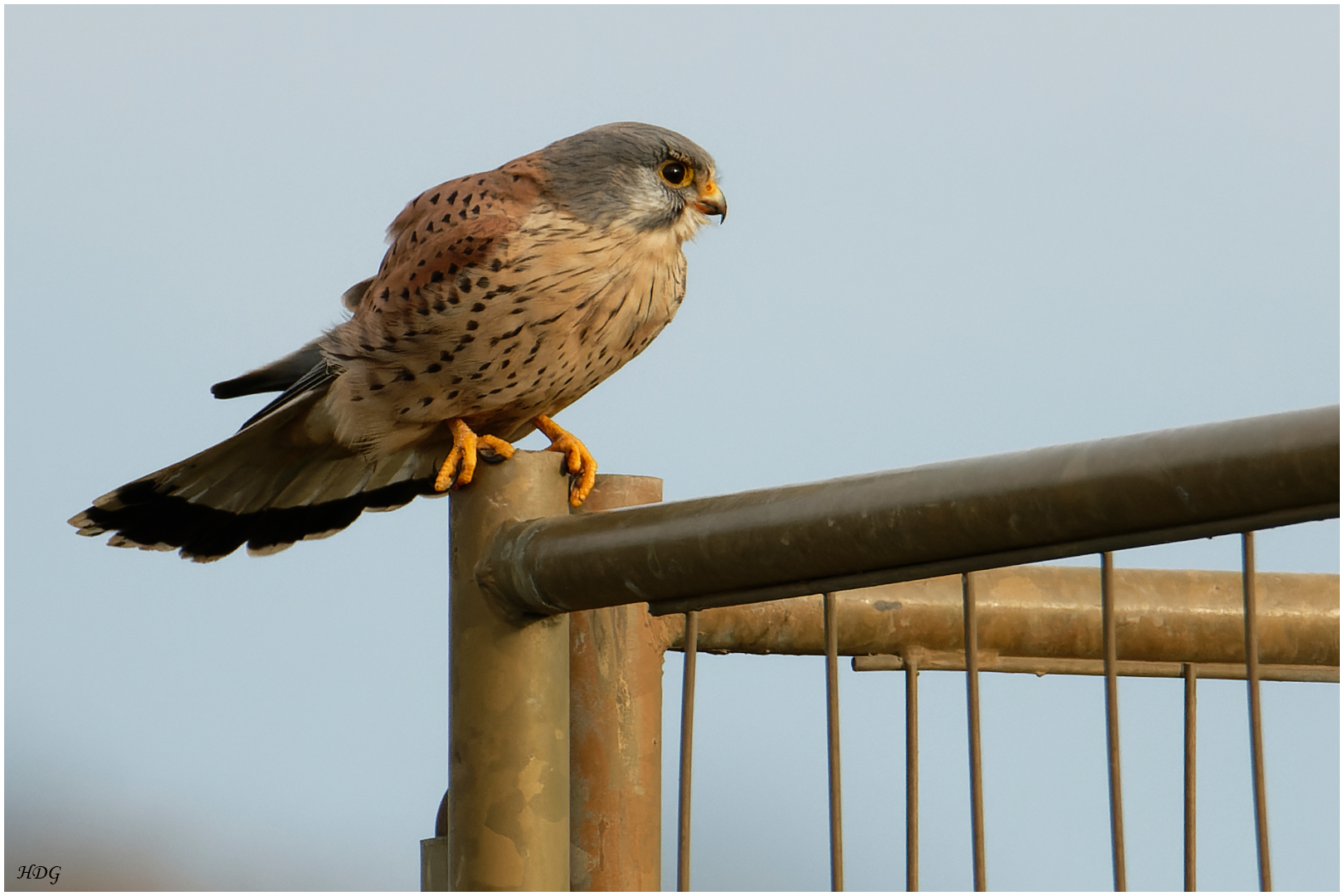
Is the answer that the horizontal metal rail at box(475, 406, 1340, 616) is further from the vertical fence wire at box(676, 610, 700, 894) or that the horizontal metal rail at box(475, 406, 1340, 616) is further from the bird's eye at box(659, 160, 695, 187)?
the bird's eye at box(659, 160, 695, 187)

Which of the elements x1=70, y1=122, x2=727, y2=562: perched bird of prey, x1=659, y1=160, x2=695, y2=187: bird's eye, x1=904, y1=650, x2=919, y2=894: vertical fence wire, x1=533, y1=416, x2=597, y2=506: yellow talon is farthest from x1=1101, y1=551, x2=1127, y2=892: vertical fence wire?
x1=659, y1=160, x2=695, y2=187: bird's eye

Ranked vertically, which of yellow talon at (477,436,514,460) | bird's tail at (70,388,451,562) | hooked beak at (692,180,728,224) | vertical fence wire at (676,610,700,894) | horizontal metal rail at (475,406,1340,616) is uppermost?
hooked beak at (692,180,728,224)

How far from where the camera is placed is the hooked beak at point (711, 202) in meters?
2.93

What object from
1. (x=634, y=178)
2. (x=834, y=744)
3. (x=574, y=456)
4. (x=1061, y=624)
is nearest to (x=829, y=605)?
(x=834, y=744)

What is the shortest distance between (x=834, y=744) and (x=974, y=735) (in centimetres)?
12

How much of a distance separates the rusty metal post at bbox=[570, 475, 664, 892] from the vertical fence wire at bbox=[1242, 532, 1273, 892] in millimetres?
612

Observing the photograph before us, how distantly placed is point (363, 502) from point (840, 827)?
1940 mm

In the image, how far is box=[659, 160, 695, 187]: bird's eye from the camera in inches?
114

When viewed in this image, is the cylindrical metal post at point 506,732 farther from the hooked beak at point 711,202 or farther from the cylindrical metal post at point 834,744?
the hooked beak at point 711,202

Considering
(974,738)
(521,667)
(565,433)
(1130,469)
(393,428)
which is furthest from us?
(393,428)

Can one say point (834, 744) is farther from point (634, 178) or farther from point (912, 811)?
point (634, 178)

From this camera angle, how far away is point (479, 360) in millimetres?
2602

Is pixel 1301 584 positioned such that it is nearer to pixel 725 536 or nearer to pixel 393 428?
pixel 725 536

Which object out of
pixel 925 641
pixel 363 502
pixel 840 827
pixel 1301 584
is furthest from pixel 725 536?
pixel 363 502
